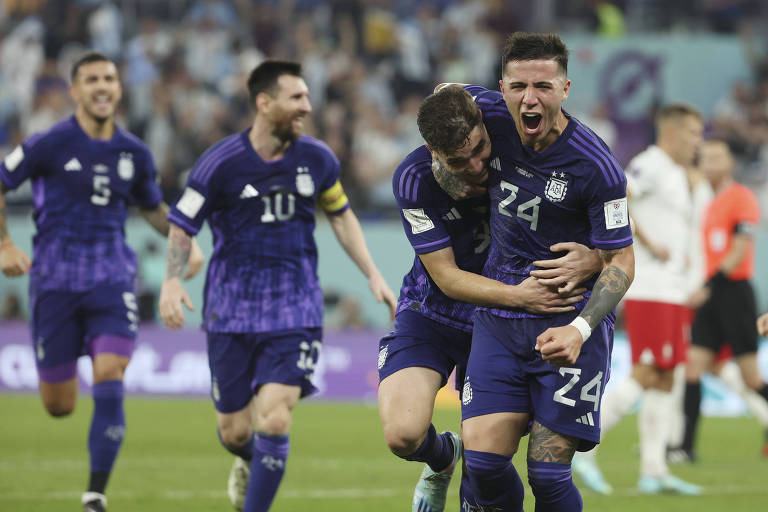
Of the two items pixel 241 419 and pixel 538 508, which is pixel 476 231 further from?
pixel 241 419

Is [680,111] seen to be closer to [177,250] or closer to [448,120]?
[177,250]

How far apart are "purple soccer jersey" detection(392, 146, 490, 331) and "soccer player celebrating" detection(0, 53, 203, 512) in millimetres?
2097

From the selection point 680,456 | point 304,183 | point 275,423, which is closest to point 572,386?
point 275,423

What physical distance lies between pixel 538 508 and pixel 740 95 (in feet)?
51.5

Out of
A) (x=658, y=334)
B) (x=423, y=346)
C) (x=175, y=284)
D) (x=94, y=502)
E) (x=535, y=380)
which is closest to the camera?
(x=535, y=380)

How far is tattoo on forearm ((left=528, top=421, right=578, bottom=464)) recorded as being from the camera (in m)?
4.95

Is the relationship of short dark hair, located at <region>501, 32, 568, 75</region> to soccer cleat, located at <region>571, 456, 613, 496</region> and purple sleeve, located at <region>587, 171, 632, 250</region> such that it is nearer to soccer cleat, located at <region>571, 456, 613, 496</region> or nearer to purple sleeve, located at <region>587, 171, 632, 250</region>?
purple sleeve, located at <region>587, 171, 632, 250</region>

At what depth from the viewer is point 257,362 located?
6.70m

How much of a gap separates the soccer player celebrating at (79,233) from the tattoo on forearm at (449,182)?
2636 millimetres

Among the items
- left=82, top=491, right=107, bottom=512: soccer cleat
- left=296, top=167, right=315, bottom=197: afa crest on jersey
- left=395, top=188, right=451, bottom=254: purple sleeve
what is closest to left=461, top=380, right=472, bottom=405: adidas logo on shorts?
left=395, top=188, right=451, bottom=254: purple sleeve

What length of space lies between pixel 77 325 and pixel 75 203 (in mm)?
801

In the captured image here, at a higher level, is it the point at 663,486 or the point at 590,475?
the point at 590,475

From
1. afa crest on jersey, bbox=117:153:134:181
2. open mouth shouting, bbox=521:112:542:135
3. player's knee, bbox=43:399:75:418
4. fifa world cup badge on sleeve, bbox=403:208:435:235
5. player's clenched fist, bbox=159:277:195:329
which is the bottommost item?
player's knee, bbox=43:399:75:418

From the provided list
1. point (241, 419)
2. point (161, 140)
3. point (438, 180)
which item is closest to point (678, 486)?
point (241, 419)
